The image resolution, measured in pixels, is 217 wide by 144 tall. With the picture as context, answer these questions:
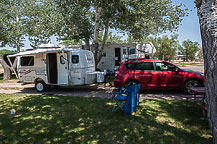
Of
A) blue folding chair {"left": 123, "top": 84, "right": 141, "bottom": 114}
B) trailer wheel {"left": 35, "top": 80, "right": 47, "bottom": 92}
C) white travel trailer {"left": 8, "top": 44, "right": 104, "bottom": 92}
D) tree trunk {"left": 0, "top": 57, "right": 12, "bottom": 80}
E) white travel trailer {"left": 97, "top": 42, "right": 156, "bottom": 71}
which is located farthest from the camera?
white travel trailer {"left": 97, "top": 42, "right": 156, "bottom": 71}

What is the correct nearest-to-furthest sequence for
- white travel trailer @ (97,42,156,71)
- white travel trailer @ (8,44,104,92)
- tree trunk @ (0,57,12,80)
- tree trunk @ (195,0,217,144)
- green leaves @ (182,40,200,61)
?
tree trunk @ (195,0,217,144), white travel trailer @ (8,44,104,92), tree trunk @ (0,57,12,80), white travel trailer @ (97,42,156,71), green leaves @ (182,40,200,61)

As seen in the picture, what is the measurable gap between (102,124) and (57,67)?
18.2ft

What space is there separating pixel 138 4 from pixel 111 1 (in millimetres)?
1877

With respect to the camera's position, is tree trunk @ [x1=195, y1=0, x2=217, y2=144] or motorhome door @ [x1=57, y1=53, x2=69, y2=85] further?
motorhome door @ [x1=57, y1=53, x2=69, y2=85]

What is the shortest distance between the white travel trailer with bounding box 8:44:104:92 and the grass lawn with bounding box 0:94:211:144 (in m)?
2.83

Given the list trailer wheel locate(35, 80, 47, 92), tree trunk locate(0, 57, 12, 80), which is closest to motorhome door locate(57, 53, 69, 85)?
trailer wheel locate(35, 80, 47, 92)

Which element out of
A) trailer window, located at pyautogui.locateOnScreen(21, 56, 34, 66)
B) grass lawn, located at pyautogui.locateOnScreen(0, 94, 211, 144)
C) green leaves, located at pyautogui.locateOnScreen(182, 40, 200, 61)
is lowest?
grass lawn, located at pyautogui.locateOnScreen(0, 94, 211, 144)

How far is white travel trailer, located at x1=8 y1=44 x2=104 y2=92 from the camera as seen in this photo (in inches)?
Result: 331

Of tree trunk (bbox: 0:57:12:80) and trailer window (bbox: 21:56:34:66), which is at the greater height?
trailer window (bbox: 21:56:34:66)

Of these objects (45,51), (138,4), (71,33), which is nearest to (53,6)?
(71,33)

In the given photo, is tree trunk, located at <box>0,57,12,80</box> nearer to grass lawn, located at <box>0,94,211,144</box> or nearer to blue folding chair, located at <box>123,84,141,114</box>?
grass lawn, located at <box>0,94,211,144</box>

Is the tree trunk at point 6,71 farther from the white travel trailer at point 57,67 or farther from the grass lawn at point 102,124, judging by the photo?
the grass lawn at point 102,124

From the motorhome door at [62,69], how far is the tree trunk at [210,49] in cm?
685

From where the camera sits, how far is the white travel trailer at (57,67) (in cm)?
840
